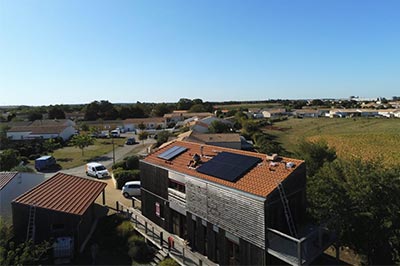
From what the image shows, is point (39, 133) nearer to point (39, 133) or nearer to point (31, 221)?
point (39, 133)

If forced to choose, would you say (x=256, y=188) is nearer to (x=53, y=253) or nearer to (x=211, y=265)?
(x=211, y=265)

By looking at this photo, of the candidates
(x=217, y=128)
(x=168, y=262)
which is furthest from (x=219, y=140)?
(x=168, y=262)

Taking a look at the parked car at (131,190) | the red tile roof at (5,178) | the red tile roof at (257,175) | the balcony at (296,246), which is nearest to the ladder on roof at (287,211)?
the red tile roof at (257,175)

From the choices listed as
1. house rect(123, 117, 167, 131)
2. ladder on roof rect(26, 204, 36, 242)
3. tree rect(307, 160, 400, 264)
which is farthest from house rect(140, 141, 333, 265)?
house rect(123, 117, 167, 131)

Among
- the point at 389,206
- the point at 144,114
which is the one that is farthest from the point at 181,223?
the point at 144,114

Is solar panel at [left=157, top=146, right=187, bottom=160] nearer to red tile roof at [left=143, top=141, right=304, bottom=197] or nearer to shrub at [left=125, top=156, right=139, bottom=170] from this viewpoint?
red tile roof at [left=143, top=141, right=304, bottom=197]

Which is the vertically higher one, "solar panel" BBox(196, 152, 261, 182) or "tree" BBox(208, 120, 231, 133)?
"solar panel" BBox(196, 152, 261, 182)

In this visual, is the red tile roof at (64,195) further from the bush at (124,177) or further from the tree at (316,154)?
the tree at (316,154)
